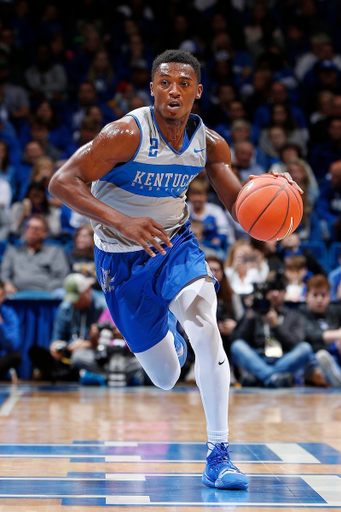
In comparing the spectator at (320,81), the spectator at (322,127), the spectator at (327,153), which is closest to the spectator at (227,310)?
the spectator at (327,153)

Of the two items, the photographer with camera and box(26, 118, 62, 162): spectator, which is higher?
box(26, 118, 62, 162): spectator

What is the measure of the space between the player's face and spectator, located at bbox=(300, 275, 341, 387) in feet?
16.0

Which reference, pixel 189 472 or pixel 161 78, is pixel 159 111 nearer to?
pixel 161 78

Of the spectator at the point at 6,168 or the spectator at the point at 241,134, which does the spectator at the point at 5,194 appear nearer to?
the spectator at the point at 6,168

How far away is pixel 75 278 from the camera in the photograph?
7410 mm

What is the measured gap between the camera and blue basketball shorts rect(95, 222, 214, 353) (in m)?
A: 3.47

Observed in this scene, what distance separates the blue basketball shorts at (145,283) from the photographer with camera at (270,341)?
3907 mm

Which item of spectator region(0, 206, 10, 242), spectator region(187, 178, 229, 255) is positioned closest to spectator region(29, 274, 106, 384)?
spectator region(0, 206, 10, 242)

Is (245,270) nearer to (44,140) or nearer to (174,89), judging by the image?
(44,140)

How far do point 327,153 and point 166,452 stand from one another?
8127mm

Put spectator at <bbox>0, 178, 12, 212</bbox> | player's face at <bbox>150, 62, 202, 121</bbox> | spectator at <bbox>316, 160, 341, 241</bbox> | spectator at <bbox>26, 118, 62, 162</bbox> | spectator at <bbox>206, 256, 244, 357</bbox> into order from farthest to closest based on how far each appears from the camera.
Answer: spectator at <bbox>26, 118, 62, 162</bbox>, spectator at <bbox>316, 160, 341, 241</bbox>, spectator at <bbox>0, 178, 12, 212</bbox>, spectator at <bbox>206, 256, 244, 357</bbox>, player's face at <bbox>150, 62, 202, 121</bbox>

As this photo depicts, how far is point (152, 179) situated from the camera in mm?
3439

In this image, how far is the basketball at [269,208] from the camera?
132 inches

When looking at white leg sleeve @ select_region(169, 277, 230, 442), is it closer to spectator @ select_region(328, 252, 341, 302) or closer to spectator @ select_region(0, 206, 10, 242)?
spectator @ select_region(328, 252, 341, 302)
